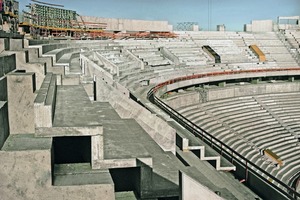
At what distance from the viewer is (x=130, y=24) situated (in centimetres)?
3903

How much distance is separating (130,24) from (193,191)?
3622cm

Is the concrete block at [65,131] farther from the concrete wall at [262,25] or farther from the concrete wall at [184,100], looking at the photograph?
the concrete wall at [262,25]

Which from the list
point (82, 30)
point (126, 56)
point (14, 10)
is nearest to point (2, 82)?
point (14, 10)

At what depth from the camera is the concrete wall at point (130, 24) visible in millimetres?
37425

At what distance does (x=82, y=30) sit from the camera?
3353cm

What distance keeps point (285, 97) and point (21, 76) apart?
74.0ft

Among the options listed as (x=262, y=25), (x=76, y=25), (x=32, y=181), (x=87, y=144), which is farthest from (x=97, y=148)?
(x=262, y=25)

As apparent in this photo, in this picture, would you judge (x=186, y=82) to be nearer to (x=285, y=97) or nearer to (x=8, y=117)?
(x=285, y=97)

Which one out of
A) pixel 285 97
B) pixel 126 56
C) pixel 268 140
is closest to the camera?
pixel 268 140

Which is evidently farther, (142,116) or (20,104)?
(142,116)

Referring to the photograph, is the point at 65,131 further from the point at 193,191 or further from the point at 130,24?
the point at 130,24

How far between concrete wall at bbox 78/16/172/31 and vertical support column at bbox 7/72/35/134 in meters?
31.8

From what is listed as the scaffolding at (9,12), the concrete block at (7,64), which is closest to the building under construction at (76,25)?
the scaffolding at (9,12)

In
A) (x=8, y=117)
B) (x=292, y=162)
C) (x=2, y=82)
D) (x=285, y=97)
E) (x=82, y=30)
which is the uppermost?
(x=82, y=30)
